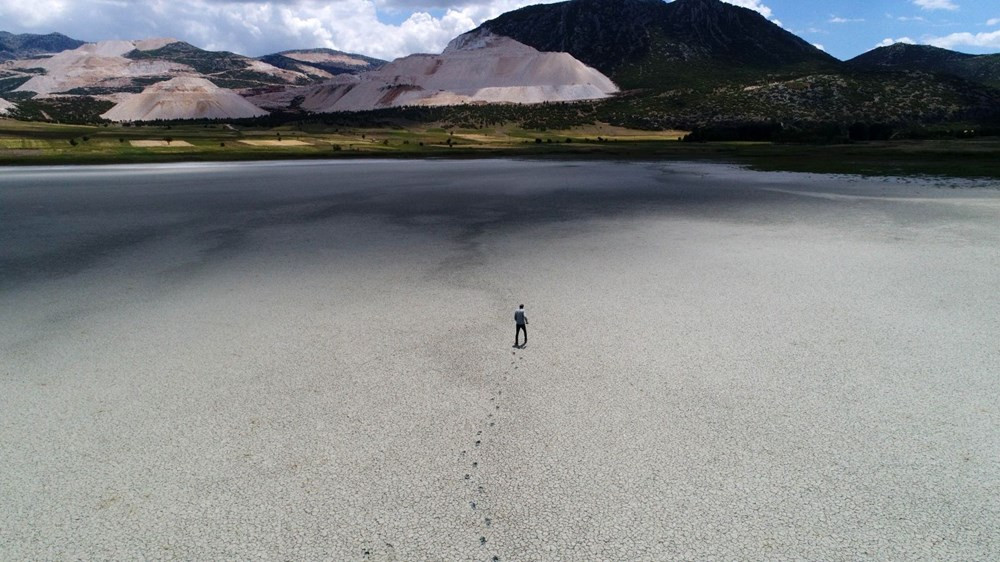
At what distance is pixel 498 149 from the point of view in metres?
101

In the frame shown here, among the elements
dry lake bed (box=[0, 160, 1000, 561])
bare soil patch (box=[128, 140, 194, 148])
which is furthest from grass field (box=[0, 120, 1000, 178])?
dry lake bed (box=[0, 160, 1000, 561])

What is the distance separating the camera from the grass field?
67750mm

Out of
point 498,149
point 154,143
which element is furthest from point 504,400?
point 154,143

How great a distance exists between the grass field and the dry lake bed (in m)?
49.2

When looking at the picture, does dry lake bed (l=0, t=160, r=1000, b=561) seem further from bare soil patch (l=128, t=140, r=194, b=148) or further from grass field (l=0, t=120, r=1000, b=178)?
bare soil patch (l=128, t=140, r=194, b=148)

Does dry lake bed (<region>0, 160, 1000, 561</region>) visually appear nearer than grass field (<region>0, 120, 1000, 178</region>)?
Yes

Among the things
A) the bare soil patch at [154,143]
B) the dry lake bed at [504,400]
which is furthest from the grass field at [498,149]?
the dry lake bed at [504,400]

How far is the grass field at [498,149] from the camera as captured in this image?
67750mm

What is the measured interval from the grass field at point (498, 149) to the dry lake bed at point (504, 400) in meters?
49.2

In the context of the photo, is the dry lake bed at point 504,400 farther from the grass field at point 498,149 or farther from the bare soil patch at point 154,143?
the bare soil patch at point 154,143

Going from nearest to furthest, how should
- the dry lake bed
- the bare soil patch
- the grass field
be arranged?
1. the dry lake bed
2. the grass field
3. the bare soil patch

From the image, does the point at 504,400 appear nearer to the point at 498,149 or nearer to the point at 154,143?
the point at 498,149

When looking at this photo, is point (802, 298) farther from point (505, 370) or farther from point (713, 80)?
point (713, 80)

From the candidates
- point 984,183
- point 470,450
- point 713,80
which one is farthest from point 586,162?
point 713,80
